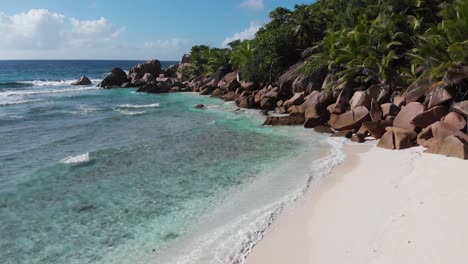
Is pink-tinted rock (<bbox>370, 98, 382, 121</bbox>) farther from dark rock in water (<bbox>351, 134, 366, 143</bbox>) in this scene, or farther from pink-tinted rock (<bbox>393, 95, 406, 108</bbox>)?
dark rock in water (<bbox>351, 134, 366, 143</bbox>)

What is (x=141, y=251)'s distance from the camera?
28.4 feet

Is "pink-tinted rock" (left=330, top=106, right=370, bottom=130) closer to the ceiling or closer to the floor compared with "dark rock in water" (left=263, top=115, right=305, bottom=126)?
closer to the ceiling

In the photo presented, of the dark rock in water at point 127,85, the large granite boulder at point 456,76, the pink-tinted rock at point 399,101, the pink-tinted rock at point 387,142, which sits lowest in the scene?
the dark rock in water at point 127,85

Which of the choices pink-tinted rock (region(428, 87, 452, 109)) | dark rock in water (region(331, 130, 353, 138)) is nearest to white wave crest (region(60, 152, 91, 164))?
dark rock in water (region(331, 130, 353, 138))

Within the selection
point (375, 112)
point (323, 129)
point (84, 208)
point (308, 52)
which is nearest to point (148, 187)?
point (84, 208)

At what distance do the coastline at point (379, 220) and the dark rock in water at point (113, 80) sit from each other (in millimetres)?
51258

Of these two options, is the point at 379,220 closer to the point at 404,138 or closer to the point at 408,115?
the point at 404,138

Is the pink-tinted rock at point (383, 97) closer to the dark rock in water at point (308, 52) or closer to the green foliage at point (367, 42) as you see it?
the green foliage at point (367, 42)

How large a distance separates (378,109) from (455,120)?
503cm

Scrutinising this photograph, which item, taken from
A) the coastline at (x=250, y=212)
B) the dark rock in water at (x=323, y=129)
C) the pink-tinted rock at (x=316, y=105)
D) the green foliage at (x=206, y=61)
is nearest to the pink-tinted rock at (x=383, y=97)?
the pink-tinted rock at (x=316, y=105)

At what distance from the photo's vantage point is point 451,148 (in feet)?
43.8

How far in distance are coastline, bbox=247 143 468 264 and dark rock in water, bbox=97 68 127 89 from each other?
5126 centimetres

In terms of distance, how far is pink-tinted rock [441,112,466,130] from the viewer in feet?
48.9

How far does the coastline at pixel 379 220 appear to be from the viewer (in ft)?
24.8
